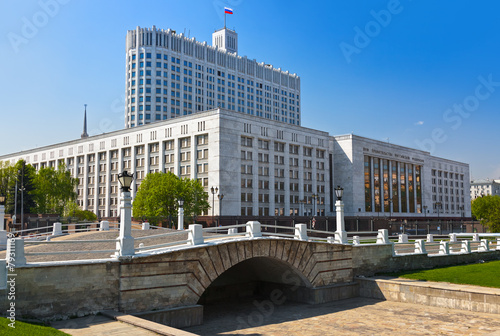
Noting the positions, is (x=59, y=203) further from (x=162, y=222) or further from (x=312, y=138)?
(x=312, y=138)

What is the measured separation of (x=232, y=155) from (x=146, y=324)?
56.5 metres

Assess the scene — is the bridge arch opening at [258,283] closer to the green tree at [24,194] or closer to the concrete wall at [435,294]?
the concrete wall at [435,294]

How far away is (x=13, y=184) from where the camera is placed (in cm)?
6969

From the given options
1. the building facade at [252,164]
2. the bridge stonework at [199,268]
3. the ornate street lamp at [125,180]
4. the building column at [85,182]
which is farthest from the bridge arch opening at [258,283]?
the building column at [85,182]

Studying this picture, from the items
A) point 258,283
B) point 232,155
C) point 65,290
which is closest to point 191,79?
point 232,155

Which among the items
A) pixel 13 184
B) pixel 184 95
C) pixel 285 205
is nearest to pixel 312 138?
pixel 285 205

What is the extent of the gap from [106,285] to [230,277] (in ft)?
36.8

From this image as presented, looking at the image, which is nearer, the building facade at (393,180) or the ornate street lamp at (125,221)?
the ornate street lamp at (125,221)

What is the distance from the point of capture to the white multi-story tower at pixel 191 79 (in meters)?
110

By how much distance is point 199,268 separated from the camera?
18.6 meters

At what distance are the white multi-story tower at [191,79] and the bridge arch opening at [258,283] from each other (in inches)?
3495

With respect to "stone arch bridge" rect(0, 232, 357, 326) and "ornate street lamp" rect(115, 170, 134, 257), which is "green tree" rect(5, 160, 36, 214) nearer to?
"stone arch bridge" rect(0, 232, 357, 326)

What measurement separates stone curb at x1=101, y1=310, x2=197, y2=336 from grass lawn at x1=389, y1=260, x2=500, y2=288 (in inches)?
638

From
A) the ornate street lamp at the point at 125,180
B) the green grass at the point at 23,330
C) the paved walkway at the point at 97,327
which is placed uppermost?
the ornate street lamp at the point at 125,180
